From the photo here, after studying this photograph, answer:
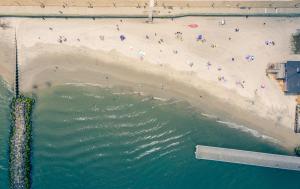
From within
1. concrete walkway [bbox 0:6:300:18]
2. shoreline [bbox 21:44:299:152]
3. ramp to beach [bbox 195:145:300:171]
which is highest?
concrete walkway [bbox 0:6:300:18]

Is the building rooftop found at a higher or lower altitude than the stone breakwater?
higher

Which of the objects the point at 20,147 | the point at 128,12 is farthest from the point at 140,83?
the point at 20,147

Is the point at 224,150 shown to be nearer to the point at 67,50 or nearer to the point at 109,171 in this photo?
the point at 109,171

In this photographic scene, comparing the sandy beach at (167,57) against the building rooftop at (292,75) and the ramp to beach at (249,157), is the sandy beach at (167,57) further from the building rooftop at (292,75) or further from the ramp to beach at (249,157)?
the ramp to beach at (249,157)

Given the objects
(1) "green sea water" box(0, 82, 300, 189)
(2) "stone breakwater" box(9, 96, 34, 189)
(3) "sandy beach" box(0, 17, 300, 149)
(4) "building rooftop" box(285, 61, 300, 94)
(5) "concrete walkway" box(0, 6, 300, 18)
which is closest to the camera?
(4) "building rooftop" box(285, 61, 300, 94)

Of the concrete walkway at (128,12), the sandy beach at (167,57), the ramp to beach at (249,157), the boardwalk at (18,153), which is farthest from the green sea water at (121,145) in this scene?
the concrete walkway at (128,12)

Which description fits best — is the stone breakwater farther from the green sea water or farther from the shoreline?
the shoreline

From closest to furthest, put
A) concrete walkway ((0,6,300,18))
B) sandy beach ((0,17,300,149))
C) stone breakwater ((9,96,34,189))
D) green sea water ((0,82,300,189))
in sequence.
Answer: concrete walkway ((0,6,300,18)) < sandy beach ((0,17,300,149)) < stone breakwater ((9,96,34,189)) < green sea water ((0,82,300,189))

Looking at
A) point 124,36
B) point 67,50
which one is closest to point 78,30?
point 67,50

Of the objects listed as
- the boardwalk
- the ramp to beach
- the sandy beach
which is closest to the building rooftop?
the sandy beach
